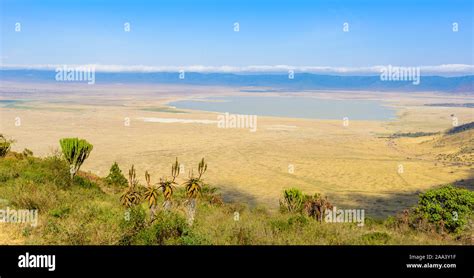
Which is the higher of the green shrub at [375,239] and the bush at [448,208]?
the green shrub at [375,239]

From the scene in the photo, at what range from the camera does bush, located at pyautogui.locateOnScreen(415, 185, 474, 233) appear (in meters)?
16.1

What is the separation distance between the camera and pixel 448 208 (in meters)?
16.9

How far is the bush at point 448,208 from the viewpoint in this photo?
1611 cm

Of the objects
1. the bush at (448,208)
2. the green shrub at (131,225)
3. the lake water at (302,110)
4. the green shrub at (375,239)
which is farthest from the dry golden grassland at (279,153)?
the green shrub at (375,239)

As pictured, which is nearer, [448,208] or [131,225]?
[131,225]

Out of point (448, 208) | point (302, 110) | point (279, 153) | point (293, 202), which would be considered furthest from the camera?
point (302, 110)

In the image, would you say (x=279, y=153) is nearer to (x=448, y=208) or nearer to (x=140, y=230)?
(x=448, y=208)

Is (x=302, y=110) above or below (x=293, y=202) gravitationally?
above

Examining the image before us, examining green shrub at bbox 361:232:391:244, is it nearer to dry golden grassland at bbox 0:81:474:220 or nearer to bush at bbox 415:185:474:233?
bush at bbox 415:185:474:233

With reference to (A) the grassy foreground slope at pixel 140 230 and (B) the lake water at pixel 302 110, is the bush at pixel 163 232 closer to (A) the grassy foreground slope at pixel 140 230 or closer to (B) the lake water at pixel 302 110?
(A) the grassy foreground slope at pixel 140 230

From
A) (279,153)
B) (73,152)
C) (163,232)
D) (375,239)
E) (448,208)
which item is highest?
(73,152)

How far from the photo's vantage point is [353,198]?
28000 mm

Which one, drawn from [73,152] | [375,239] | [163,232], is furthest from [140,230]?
[73,152]
